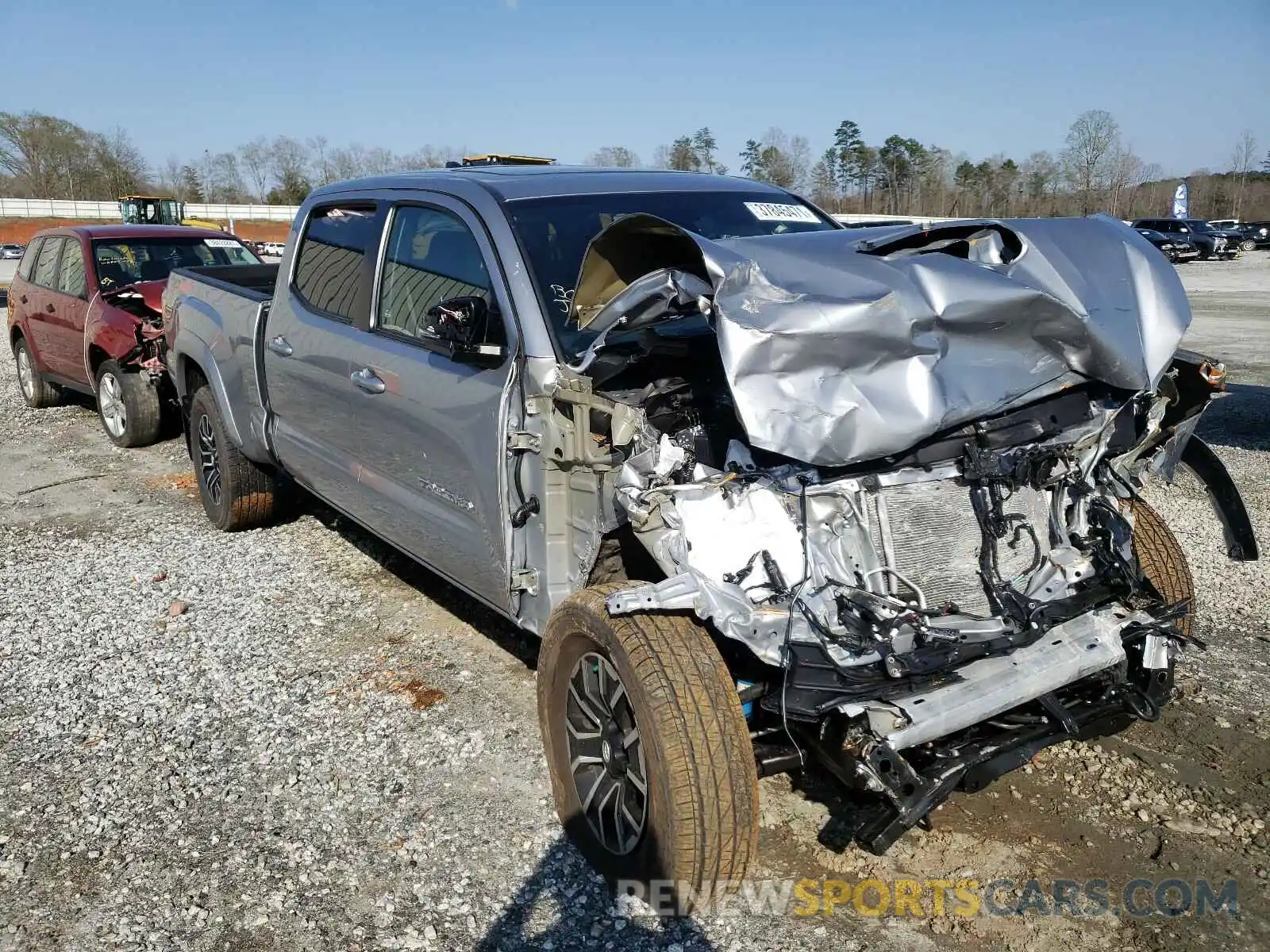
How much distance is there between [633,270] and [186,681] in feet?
9.06

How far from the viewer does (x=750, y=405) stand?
266 cm

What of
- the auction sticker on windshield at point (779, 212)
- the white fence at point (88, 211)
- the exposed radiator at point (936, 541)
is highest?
the white fence at point (88, 211)

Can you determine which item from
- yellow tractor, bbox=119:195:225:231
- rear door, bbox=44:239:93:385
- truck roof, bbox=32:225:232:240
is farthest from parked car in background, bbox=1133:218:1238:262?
rear door, bbox=44:239:93:385

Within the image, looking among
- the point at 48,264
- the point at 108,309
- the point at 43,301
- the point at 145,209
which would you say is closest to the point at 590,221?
the point at 108,309

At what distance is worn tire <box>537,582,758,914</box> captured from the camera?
8.30 ft

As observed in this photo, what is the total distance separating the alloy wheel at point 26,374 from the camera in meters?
10.5

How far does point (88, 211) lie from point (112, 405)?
59277 mm

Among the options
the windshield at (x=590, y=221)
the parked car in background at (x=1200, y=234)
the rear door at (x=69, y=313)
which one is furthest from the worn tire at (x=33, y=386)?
the parked car in background at (x=1200, y=234)

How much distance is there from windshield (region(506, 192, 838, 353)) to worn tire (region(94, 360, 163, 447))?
230 inches

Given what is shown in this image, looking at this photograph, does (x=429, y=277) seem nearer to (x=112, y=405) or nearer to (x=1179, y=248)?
(x=112, y=405)

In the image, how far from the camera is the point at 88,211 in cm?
5891

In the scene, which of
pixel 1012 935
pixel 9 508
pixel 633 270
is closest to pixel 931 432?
pixel 633 270

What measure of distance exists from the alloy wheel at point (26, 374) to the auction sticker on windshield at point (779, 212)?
898 centimetres

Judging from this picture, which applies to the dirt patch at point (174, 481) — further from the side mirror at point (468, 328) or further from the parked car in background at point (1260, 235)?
the parked car in background at point (1260, 235)
